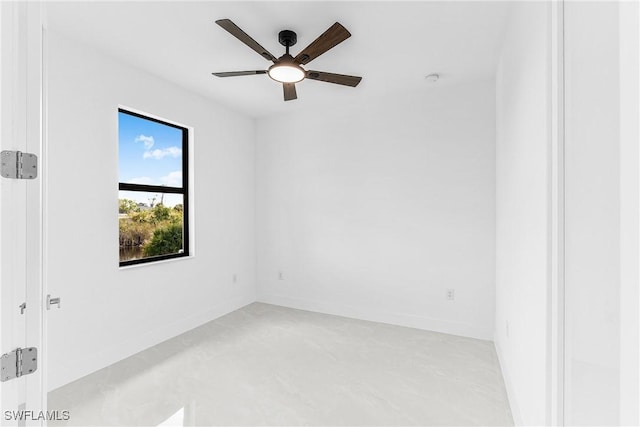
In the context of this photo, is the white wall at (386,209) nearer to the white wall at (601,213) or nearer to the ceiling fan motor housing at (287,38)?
the ceiling fan motor housing at (287,38)

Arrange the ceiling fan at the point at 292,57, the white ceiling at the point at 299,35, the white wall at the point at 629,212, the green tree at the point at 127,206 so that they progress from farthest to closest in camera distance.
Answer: the green tree at the point at 127,206 < the white ceiling at the point at 299,35 < the ceiling fan at the point at 292,57 < the white wall at the point at 629,212

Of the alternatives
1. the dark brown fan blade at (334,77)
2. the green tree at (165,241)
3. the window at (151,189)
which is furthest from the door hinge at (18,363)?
the green tree at (165,241)

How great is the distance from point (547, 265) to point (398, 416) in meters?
1.37

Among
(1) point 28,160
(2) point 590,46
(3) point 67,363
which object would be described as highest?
(2) point 590,46

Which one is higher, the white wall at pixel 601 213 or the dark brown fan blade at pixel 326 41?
the dark brown fan blade at pixel 326 41

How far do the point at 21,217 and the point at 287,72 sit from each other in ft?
6.03

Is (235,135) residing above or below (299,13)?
below

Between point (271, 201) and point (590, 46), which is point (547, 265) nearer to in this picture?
point (590, 46)

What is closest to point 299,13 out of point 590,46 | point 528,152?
point 528,152

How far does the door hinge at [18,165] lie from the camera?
3.10ft

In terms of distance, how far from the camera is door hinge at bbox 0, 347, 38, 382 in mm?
938

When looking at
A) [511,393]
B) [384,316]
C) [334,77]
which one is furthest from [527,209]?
[384,316]

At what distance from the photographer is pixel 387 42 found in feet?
8.02

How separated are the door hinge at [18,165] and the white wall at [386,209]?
3.07 meters
